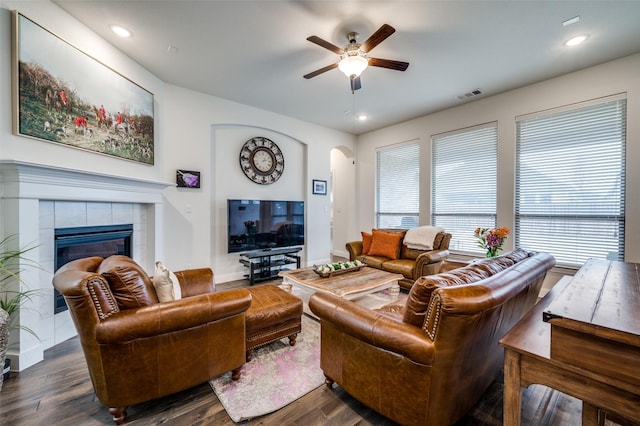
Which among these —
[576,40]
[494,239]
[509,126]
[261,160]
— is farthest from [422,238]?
[261,160]

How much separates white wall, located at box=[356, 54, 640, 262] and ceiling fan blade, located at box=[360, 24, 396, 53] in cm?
278

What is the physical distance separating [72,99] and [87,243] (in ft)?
4.62

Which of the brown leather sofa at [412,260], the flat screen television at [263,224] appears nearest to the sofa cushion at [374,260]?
the brown leather sofa at [412,260]

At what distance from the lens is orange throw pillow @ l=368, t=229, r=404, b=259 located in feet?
13.4

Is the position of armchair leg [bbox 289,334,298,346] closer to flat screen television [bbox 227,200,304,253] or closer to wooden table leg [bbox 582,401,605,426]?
wooden table leg [bbox 582,401,605,426]

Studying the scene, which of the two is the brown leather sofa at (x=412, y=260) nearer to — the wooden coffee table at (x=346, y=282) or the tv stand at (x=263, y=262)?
the wooden coffee table at (x=346, y=282)

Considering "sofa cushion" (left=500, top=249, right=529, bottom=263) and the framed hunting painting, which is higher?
the framed hunting painting

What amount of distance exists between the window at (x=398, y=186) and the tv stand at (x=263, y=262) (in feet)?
7.32

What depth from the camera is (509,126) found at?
12.7 ft

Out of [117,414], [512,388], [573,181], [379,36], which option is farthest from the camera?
[573,181]

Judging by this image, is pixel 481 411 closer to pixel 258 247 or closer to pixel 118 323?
pixel 118 323

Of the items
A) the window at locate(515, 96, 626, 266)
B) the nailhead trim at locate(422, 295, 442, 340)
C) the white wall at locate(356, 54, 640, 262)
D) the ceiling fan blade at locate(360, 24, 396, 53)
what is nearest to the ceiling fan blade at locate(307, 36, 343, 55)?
the ceiling fan blade at locate(360, 24, 396, 53)

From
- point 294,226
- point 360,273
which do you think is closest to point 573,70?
point 360,273

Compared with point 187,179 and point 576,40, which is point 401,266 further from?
point 187,179
